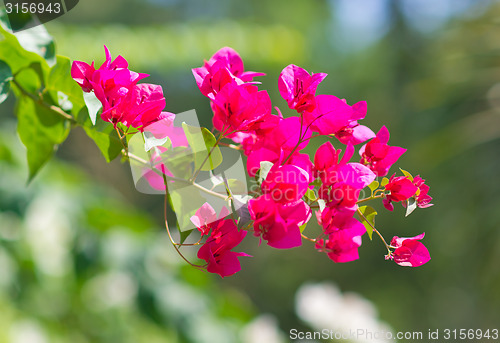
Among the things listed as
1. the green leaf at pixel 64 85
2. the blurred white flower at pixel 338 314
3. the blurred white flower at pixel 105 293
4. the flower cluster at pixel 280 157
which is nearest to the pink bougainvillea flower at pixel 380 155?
the flower cluster at pixel 280 157

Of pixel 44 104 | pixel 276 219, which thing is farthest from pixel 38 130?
pixel 276 219

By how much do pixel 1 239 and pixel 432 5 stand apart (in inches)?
170

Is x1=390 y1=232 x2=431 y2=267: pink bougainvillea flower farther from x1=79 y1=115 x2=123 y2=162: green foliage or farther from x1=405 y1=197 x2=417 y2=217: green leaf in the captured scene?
x1=79 y1=115 x2=123 y2=162: green foliage

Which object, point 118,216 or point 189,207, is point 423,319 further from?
point 189,207

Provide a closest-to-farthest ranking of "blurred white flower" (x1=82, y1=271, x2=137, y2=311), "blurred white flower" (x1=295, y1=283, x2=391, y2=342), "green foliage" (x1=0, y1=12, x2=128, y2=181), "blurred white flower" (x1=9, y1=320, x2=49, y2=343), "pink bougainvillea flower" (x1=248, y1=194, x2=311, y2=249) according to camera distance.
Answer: "pink bougainvillea flower" (x1=248, y1=194, x2=311, y2=249), "green foliage" (x1=0, y1=12, x2=128, y2=181), "blurred white flower" (x1=9, y1=320, x2=49, y2=343), "blurred white flower" (x1=295, y1=283, x2=391, y2=342), "blurred white flower" (x1=82, y1=271, x2=137, y2=311)

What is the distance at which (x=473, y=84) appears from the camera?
235 centimetres

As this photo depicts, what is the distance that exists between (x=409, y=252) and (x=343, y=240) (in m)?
0.04

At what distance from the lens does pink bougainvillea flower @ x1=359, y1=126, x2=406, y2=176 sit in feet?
1.04

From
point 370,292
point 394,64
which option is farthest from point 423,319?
point 394,64

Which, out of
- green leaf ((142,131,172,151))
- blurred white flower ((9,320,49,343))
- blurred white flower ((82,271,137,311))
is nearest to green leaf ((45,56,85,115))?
green leaf ((142,131,172,151))

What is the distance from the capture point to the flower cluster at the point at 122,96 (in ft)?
0.95

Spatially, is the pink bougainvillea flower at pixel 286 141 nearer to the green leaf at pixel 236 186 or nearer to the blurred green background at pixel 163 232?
the green leaf at pixel 236 186

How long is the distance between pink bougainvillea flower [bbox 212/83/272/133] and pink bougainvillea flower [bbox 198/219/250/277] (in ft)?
0.21

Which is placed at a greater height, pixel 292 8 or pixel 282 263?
pixel 292 8
